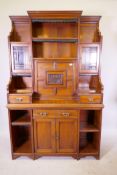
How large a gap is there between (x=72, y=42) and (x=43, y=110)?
1.16m

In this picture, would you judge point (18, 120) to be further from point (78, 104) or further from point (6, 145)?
point (78, 104)

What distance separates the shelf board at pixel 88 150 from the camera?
2299 millimetres

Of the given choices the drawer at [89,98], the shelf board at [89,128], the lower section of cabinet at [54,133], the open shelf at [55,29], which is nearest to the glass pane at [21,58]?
the open shelf at [55,29]

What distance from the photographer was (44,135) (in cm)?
223

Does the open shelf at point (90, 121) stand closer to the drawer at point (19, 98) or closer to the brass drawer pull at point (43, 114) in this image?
the brass drawer pull at point (43, 114)

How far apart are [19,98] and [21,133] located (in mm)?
840

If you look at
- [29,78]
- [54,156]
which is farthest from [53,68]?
[54,156]

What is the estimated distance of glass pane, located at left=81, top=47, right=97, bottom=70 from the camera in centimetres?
225

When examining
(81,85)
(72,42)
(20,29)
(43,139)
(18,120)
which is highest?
(20,29)

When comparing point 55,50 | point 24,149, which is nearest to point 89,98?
point 55,50

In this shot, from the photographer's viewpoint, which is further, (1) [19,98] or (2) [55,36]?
(2) [55,36]

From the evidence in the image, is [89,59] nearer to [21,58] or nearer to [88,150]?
[21,58]

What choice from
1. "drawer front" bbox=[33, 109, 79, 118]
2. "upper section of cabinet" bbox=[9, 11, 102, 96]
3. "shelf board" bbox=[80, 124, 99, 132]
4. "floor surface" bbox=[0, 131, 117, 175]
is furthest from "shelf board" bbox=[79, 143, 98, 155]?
"upper section of cabinet" bbox=[9, 11, 102, 96]

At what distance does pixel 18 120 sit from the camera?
2.30 m
